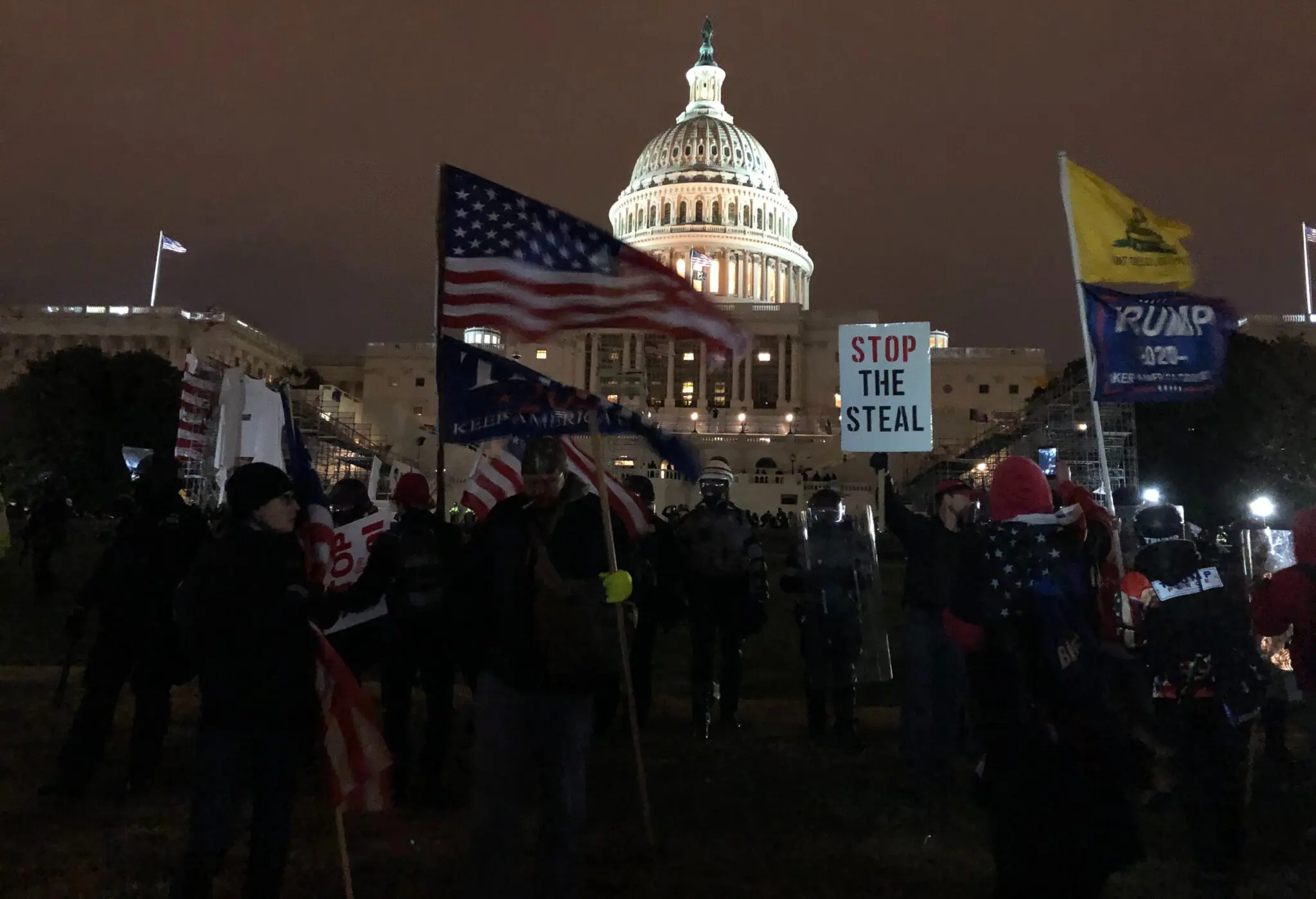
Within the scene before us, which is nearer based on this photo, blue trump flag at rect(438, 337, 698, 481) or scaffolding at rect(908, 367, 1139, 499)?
A: blue trump flag at rect(438, 337, 698, 481)

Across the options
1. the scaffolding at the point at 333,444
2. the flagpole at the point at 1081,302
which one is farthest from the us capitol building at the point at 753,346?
the flagpole at the point at 1081,302

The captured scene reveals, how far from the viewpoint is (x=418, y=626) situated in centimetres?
582

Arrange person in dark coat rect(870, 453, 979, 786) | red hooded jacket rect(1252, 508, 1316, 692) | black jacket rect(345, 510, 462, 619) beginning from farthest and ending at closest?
person in dark coat rect(870, 453, 979, 786)
black jacket rect(345, 510, 462, 619)
red hooded jacket rect(1252, 508, 1316, 692)

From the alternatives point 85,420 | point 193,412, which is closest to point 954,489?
point 193,412

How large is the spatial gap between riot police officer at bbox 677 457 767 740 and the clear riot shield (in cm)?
74

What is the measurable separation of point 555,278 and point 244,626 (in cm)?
288

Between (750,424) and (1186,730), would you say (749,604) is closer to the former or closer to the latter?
(1186,730)

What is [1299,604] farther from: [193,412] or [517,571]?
[193,412]

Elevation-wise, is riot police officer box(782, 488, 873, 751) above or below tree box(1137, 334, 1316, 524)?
below

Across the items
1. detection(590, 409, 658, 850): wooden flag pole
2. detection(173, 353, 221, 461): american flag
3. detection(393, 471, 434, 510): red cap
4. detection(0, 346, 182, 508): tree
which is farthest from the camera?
detection(0, 346, 182, 508): tree

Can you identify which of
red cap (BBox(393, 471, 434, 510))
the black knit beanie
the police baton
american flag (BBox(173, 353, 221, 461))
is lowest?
the police baton

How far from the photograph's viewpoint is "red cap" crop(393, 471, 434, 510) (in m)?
5.96

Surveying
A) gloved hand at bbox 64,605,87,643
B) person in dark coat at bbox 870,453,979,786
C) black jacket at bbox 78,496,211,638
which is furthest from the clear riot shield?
gloved hand at bbox 64,605,87,643

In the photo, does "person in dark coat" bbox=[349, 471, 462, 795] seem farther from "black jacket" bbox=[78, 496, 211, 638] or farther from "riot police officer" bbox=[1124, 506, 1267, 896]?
"riot police officer" bbox=[1124, 506, 1267, 896]
